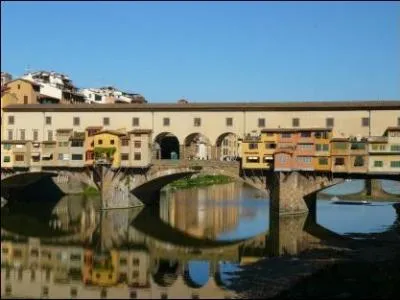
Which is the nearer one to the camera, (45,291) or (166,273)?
(45,291)

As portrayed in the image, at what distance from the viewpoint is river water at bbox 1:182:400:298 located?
24.5 meters

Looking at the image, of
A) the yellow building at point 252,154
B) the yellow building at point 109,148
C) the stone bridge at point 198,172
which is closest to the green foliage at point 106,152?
the yellow building at point 109,148

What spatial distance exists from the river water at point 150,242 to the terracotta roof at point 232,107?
8758 mm

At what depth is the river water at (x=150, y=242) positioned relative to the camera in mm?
24547

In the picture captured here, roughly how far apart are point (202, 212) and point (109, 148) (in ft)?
31.4

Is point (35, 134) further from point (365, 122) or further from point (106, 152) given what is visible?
point (365, 122)

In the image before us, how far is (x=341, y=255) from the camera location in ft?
96.3

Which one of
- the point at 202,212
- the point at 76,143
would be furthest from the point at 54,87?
the point at 202,212

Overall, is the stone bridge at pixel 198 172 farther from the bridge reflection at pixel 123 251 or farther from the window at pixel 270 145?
the window at pixel 270 145

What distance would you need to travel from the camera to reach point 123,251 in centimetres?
3200

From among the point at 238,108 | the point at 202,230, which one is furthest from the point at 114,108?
the point at 202,230

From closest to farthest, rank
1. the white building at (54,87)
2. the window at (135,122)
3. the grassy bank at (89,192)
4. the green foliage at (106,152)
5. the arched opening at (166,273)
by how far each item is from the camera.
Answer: the arched opening at (166,273) < the green foliage at (106,152) < the window at (135,122) < the grassy bank at (89,192) < the white building at (54,87)

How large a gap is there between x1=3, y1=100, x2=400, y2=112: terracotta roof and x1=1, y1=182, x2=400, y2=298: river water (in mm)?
8758

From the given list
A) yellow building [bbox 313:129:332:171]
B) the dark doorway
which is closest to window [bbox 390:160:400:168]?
yellow building [bbox 313:129:332:171]
